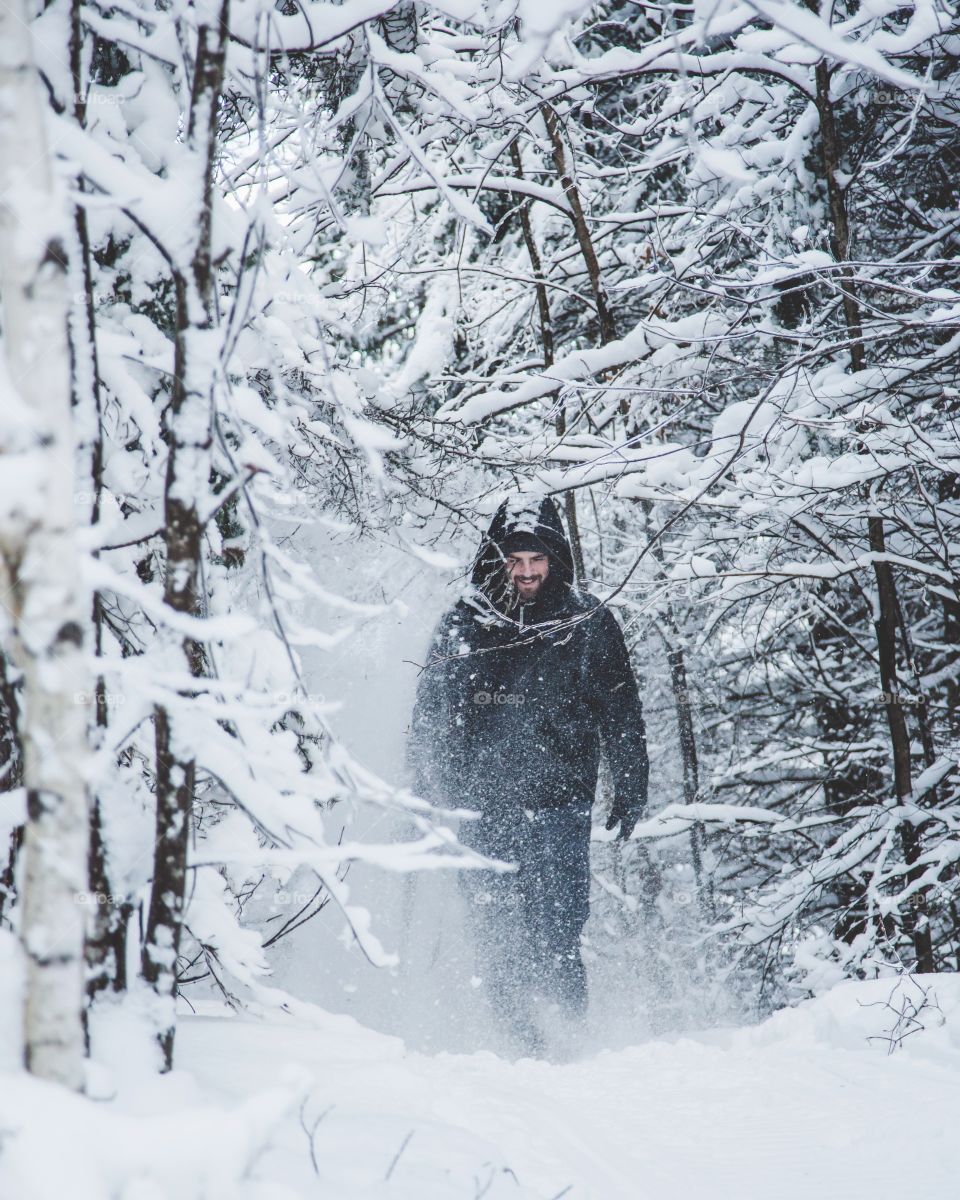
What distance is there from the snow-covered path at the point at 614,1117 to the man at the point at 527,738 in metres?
1.41

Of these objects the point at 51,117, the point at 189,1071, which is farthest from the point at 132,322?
the point at 189,1071

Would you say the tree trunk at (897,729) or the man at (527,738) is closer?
the tree trunk at (897,729)

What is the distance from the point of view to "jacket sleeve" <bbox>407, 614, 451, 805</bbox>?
17.4 ft

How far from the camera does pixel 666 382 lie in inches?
190

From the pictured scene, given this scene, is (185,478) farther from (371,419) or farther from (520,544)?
(520,544)

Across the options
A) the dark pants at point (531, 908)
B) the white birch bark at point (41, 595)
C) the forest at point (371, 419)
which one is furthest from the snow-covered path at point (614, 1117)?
the dark pants at point (531, 908)

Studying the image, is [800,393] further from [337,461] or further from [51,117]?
[51,117]

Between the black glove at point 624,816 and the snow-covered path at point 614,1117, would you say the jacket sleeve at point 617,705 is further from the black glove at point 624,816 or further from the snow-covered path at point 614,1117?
the snow-covered path at point 614,1117

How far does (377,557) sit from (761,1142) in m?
5.97

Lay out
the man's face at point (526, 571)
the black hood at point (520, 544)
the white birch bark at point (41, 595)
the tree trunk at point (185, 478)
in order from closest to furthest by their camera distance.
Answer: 1. the white birch bark at point (41, 595)
2. the tree trunk at point (185, 478)
3. the black hood at point (520, 544)
4. the man's face at point (526, 571)

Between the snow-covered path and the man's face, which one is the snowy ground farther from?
the man's face

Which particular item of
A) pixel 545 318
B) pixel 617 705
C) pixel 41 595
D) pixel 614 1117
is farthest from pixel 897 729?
pixel 41 595

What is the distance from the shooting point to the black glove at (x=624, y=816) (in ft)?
16.8

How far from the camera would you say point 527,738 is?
17.4 ft
